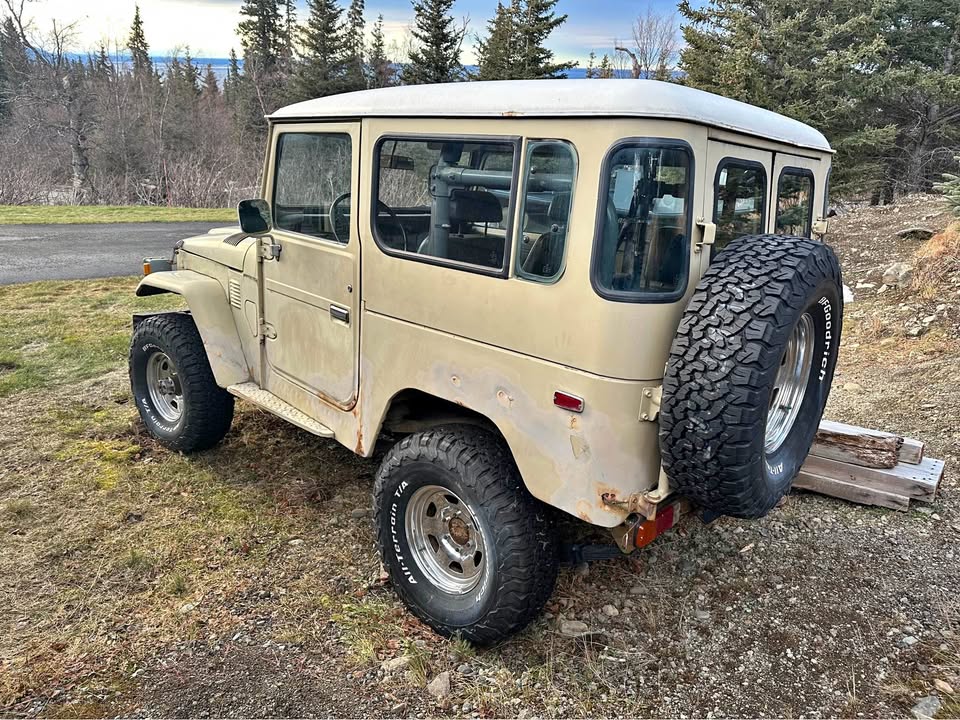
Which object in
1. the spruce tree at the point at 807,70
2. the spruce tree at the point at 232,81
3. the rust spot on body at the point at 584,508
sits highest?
the spruce tree at the point at 232,81

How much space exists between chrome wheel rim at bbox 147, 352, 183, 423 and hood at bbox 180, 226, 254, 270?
0.76 meters

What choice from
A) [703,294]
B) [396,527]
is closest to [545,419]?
[703,294]

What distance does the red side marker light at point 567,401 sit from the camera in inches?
95.2

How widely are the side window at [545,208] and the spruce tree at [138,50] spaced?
45.6m

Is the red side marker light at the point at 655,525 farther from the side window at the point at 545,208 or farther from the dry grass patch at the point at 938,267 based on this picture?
the dry grass patch at the point at 938,267

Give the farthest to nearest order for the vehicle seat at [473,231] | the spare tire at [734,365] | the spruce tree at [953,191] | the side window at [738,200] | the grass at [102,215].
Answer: the grass at [102,215]
the spruce tree at [953,191]
the vehicle seat at [473,231]
the side window at [738,200]
the spare tire at [734,365]

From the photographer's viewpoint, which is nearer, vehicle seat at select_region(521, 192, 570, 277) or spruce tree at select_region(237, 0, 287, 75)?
vehicle seat at select_region(521, 192, 570, 277)

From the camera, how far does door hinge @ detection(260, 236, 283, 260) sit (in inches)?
150

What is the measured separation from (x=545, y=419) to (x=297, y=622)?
59.8 inches

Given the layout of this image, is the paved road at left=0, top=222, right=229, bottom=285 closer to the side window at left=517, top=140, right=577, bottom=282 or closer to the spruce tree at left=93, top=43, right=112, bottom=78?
the side window at left=517, top=140, right=577, bottom=282

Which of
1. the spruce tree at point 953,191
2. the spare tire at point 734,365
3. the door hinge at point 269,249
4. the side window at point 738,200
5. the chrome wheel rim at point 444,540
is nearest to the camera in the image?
the spare tire at point 734,365

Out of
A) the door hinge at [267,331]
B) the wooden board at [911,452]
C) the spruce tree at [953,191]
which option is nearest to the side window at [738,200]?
the wooden board at [911,452]

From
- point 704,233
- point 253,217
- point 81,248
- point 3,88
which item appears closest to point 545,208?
point 704,233

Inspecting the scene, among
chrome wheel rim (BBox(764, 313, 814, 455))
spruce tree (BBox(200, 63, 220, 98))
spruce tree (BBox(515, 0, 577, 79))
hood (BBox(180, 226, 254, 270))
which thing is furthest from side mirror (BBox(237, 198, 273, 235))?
spruce tree (BBox(200, 63, 220, 98))
